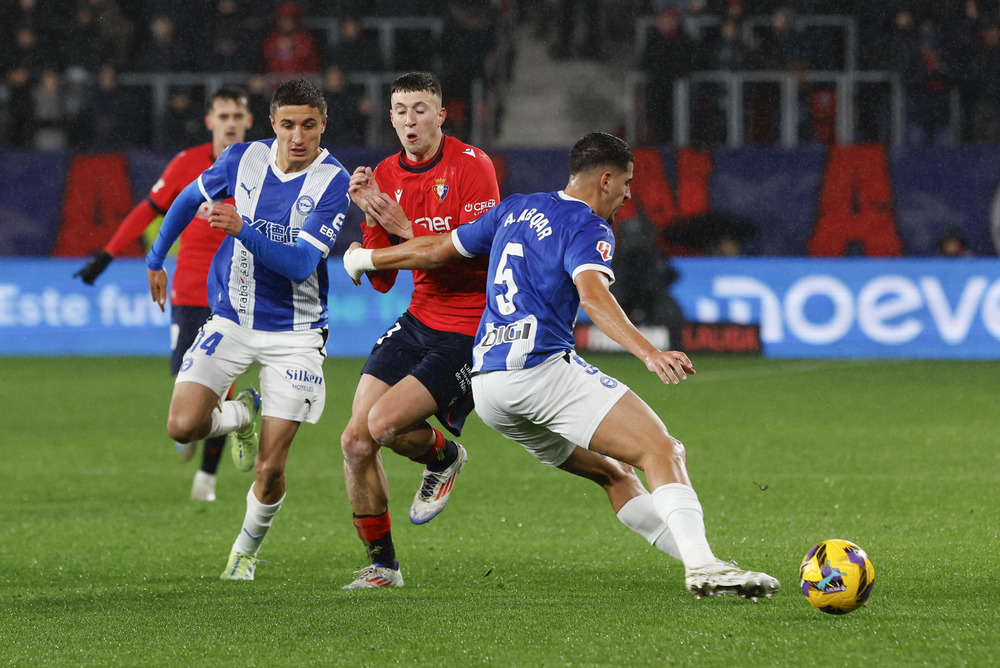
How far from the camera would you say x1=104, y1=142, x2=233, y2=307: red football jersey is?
8070mm

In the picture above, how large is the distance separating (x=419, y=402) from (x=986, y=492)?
13.0ft

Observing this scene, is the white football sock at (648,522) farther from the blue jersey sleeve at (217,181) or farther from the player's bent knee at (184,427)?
the blue jersey sleeve at (217,181)

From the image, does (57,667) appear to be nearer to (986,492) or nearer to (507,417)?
(507,417)

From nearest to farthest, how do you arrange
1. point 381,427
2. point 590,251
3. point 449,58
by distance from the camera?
point 590,251
point 381,427
point 449,58

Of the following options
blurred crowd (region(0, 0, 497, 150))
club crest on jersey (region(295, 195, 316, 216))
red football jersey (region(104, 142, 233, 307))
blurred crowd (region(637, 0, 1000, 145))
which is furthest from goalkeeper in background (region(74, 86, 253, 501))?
blurred crowd (region(637, 0, 1000, 145))

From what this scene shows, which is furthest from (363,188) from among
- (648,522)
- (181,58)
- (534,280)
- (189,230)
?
(181,58)

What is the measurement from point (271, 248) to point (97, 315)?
11.6 m

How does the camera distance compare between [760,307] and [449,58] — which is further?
[449,58]

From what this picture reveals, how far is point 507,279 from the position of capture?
5180 millimetres

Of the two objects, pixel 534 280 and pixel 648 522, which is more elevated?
pixel 534 280

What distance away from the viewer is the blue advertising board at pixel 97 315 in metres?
16.6

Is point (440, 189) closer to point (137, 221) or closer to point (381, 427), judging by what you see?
point (381, 427)

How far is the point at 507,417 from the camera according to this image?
5199mm

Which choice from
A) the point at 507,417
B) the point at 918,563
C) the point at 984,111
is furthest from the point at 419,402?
the point at 984,111
